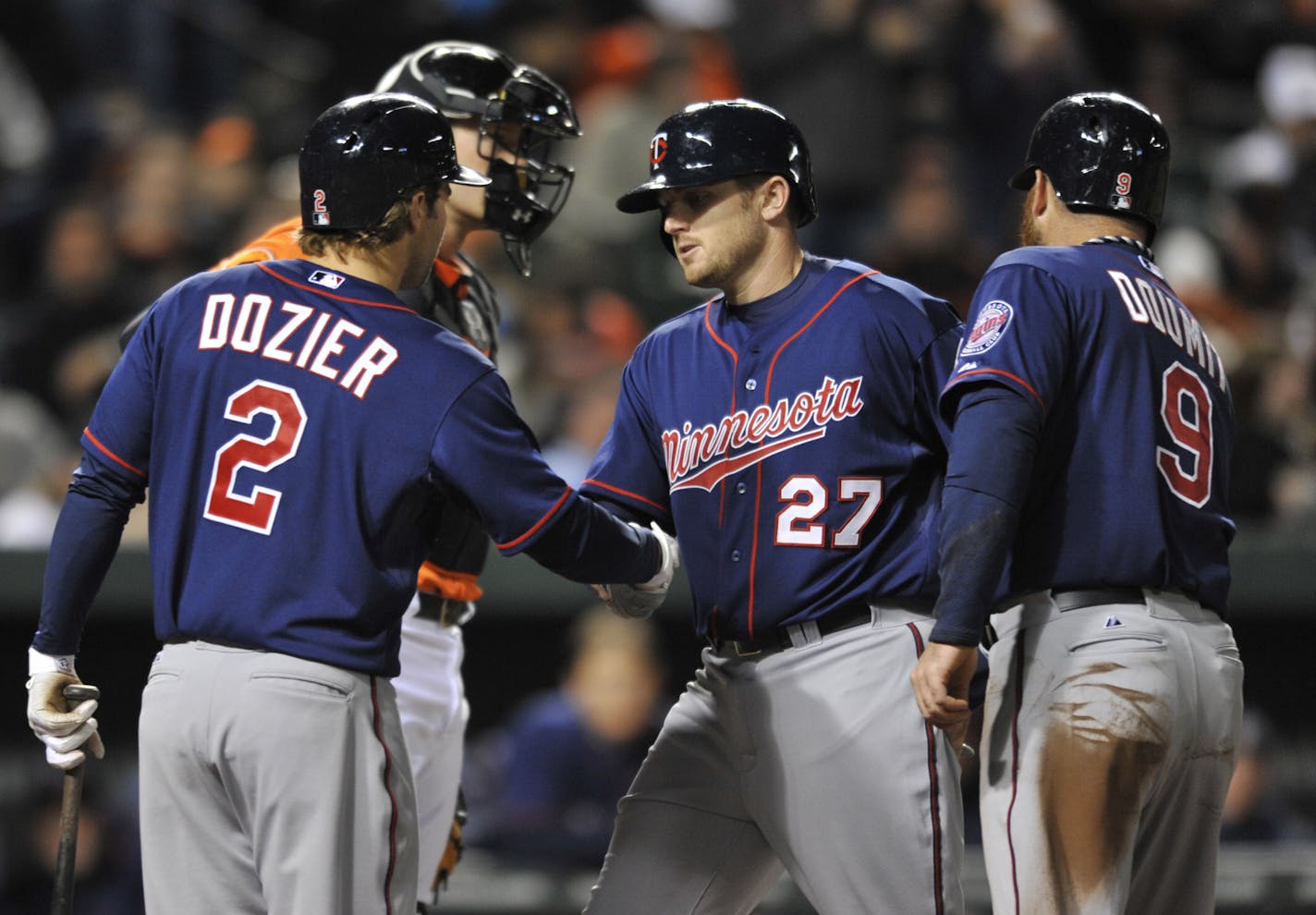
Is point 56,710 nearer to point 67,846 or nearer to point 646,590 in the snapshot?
point 67,846

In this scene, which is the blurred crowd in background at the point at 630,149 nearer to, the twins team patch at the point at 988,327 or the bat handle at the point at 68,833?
the bat handle at the point at 68,833

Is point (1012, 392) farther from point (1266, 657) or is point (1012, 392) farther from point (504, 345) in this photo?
point (504, 345)

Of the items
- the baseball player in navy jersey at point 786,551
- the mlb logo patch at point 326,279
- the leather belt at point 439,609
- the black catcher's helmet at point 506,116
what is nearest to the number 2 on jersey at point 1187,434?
the baseball player in navy jersey at point 786,551

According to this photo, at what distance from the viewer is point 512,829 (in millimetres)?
5887

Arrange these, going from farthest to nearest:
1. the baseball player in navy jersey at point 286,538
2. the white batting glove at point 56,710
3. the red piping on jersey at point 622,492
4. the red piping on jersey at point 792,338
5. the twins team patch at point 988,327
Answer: the red piping on jersey at point 622,492 < the red piping on jersey at point 792,338 < the white batting glove at point 56,710 < the twins team patch at point 988,327 < the baseball player in navy jersey at point 286,538

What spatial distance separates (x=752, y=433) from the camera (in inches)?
135

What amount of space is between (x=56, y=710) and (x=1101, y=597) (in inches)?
A: 75.8

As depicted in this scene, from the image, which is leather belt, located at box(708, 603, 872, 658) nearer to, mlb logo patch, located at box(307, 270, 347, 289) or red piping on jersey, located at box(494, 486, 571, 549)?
red piping on jersey, located at box(494, 486, 571, 549)

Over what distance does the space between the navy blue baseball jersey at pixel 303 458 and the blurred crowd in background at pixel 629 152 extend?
365cm

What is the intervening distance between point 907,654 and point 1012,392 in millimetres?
549

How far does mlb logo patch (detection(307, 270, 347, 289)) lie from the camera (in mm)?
3150

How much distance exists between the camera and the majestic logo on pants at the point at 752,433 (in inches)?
133

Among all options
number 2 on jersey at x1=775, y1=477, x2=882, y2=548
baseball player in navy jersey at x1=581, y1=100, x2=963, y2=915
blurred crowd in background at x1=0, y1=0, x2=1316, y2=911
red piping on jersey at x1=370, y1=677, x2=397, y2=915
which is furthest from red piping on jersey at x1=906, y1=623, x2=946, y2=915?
blurred crowd in background at x1=0, y1=0, x2=1316, y2=911

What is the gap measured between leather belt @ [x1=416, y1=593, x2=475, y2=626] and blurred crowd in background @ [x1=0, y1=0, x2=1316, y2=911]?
2780 millimetres
